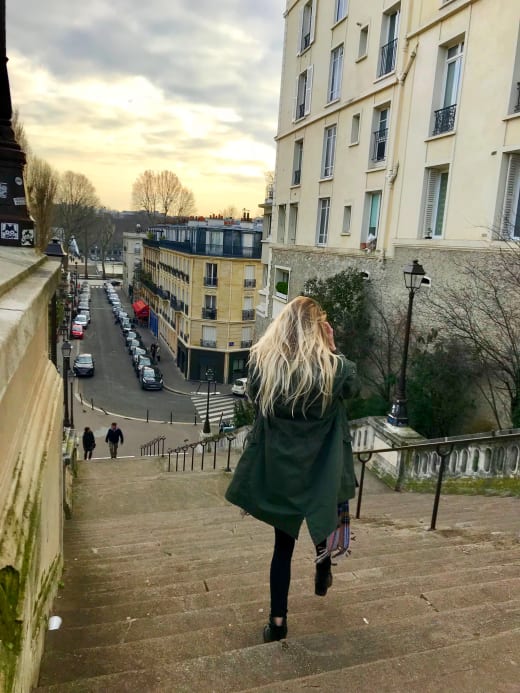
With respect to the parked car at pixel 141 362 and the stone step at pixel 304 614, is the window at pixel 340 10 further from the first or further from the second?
the parked car at pixel 141 362

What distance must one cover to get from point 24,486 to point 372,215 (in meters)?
15.2

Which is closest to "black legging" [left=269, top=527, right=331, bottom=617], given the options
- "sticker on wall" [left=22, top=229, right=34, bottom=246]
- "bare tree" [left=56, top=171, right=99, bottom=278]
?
"sticker on wall" [left=22, top=229, right=34, bottom=246]

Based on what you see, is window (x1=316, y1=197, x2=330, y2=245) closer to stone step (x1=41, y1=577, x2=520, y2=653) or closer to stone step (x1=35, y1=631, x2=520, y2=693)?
stone step (x1=41, y1=577, x2=520, y2=653)

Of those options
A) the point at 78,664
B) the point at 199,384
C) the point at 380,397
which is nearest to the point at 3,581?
the point at 78,664

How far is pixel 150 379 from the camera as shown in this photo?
1271 inches

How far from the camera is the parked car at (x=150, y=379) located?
3206cm

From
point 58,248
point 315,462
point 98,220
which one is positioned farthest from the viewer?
point 98,220

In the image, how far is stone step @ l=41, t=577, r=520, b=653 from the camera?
9.03 ft

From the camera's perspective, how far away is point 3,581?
5.41 ft

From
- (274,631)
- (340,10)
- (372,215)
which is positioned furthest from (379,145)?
(274,631)

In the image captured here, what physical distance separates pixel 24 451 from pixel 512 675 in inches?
95.0

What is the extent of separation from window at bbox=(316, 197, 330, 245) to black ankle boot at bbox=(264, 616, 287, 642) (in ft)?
55.2

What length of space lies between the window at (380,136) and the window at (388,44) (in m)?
1.05

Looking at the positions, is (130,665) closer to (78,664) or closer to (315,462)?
(78,664)
